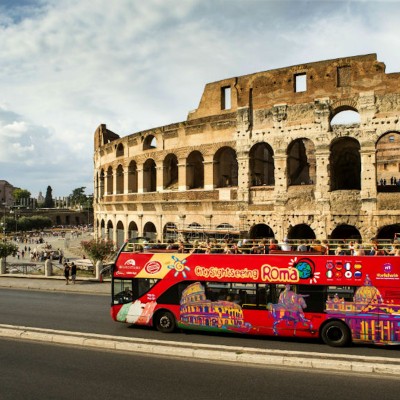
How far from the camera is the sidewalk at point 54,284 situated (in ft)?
68.0

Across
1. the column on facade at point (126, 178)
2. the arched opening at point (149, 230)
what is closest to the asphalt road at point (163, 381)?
the arched opening at point (149, 230)

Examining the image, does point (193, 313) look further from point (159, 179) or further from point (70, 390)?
point (159, 179)

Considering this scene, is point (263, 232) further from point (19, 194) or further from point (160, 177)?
point (19, 194)

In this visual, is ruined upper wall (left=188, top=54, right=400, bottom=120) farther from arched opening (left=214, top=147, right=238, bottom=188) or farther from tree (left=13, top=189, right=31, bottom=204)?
tree (left=13, top=189, right=31, bottom=204)

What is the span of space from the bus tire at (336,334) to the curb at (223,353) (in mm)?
1074

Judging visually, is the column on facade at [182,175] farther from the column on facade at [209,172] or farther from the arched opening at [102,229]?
the arched opening at [102,229]

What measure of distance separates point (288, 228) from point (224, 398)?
51.8 feet

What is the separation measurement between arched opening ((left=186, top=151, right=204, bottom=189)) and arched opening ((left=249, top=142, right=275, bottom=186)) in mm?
3567

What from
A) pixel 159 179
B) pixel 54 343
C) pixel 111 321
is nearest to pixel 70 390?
pixel 54 343

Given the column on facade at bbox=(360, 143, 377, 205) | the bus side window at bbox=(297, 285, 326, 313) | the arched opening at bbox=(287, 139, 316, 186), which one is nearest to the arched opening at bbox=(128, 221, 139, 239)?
the arched opening at bbox=(287, 139, 316, 186)

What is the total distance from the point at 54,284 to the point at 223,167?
11944 millimetres

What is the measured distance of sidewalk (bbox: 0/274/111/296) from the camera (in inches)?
816

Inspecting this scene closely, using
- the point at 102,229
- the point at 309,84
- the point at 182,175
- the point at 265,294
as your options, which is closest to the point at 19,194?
the point at 102,229

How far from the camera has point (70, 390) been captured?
752 cm
